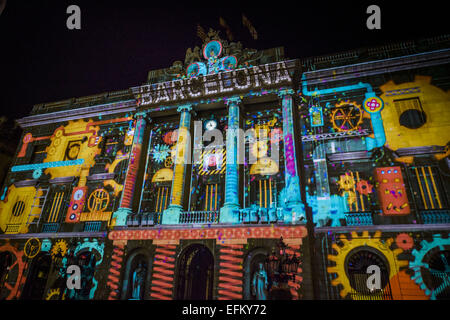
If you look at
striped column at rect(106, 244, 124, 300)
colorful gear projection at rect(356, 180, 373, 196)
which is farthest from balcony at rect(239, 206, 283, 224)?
striped column at rect(106, 244, 124, 300)

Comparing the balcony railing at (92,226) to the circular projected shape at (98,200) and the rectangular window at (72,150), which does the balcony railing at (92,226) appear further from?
the rectangular window at (72,150)

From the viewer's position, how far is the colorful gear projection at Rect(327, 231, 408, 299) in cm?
1355

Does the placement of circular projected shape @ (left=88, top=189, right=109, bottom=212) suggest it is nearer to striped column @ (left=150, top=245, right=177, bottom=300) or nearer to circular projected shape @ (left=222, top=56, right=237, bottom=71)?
striped column @ (left=150, top=245, right=177, bottom=300)

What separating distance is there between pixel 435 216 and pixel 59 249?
940 inches

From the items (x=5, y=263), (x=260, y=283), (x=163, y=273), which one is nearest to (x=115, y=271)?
(x=163, y=273)

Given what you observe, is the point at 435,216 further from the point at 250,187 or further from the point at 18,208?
the point at 18,208

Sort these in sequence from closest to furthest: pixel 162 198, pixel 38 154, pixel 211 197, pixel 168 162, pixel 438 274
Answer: pixel 438 274
pixel 211 197
pixel 162 198
pixel 168 162
pixel 38 154

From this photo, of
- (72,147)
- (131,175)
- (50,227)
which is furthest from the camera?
(72,147)

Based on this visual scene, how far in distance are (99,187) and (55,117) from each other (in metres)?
9.75

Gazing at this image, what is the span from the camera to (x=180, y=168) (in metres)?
18.3
